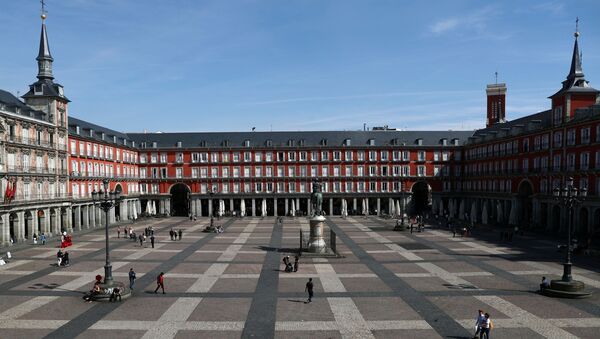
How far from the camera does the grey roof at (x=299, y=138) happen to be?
91188 mm

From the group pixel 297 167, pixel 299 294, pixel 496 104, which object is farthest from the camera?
pixel 496 104

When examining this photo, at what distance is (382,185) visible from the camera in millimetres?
89688

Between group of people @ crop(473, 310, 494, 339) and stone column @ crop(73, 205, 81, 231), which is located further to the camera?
stone column @ crop(73, 205, 81, 231)

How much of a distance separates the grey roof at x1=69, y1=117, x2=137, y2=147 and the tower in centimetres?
7840

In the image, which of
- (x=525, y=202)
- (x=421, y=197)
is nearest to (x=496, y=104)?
(x=421, y=197)

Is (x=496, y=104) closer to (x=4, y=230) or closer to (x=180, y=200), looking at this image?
(x=180, y=200)

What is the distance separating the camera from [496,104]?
316 feet

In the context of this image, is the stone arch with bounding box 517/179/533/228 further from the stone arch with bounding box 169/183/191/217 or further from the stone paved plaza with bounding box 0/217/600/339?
the stone arch with bounding box 169/183/191/217

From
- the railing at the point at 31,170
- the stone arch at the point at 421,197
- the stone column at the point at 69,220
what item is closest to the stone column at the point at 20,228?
the railing at the point at 31,170

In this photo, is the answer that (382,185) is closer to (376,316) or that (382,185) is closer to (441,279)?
(441,279)

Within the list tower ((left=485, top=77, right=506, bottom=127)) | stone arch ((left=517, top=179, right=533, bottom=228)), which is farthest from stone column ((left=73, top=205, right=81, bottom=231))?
tower ((left=485, top=77, right=506, bottom=127))

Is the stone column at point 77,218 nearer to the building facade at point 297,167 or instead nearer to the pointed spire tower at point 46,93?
the building facade at point 297,167

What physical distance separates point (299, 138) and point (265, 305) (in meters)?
68.3

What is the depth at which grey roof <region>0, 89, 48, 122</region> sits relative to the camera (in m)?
51.1
